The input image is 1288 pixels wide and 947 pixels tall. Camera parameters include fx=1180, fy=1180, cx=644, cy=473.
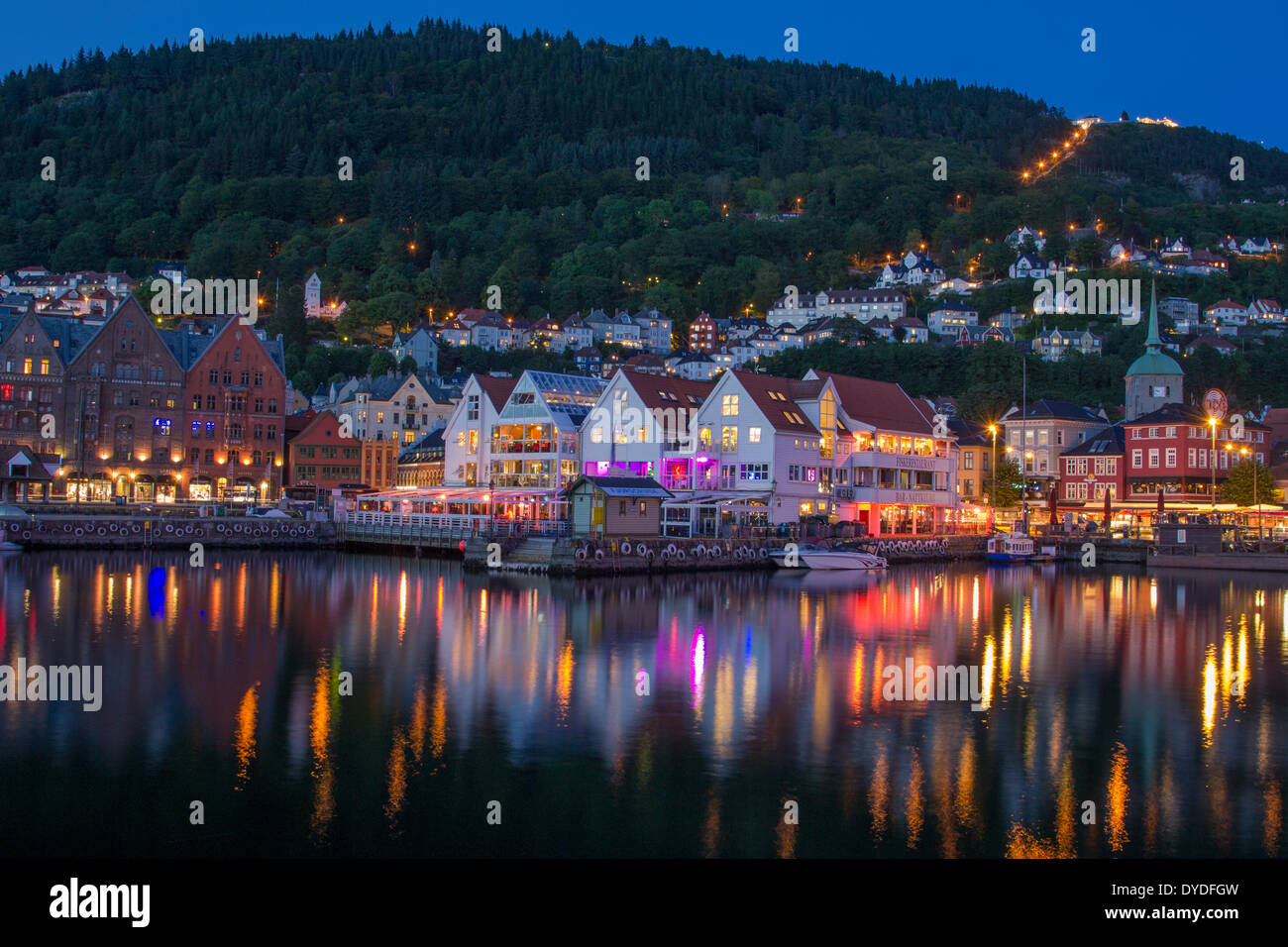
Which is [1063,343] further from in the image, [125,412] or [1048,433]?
[125,412]

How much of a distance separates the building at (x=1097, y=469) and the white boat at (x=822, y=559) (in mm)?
41685

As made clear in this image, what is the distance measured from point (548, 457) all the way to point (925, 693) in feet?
153

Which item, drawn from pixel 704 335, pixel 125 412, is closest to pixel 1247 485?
pixel 125 412

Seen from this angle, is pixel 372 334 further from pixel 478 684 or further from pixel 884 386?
pixel 478 684

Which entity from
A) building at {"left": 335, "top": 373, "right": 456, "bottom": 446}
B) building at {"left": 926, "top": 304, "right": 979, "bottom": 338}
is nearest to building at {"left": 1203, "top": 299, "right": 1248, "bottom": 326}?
Answer: building at {"left": 926, "top": 304, "right": 979, "bottom": 338}

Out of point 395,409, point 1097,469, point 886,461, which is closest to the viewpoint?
point 886,461

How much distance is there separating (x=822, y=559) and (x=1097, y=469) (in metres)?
47.1

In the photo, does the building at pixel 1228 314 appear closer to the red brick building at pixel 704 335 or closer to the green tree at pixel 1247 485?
the red brick building at pixel 704 335

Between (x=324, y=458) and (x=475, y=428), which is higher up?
(x=475, y=428)

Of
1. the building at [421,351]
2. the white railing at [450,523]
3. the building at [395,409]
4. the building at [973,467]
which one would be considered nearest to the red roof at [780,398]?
the white railing at [450,523]

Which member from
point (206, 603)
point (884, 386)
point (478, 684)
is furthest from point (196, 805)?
point (884, 386)

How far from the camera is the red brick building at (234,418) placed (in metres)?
86.8

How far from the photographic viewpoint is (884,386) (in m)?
78.6

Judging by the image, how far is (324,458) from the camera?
310ft
